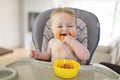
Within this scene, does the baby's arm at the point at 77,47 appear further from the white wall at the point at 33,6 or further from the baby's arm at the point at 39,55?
the white wall at the point at 33,6

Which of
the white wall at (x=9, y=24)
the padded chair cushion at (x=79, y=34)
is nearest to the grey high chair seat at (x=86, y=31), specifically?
the padded chair cushion at (x=79, y=34)

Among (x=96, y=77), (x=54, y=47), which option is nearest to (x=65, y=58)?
(x=54, y=47)

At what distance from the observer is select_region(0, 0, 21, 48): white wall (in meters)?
3.81

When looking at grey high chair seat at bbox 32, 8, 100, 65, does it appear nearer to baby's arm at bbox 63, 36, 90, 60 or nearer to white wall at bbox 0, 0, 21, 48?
baby's arm at bbox 63, 36, 90, 60

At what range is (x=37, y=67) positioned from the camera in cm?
97

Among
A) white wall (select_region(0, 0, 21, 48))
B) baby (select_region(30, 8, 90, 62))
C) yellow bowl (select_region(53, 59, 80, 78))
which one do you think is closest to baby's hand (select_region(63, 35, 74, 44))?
baby (select_region(30, 8, 90, 62))

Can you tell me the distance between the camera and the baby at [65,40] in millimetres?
1016

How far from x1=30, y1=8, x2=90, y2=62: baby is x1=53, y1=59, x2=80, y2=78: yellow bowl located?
9cm

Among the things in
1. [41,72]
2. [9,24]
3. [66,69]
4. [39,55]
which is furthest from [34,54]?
[9,24]

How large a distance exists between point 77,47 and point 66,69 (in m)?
0.21

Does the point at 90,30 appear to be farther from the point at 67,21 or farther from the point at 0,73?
the point at 0,73

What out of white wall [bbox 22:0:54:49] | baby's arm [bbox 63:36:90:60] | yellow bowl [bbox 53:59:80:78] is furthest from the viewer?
white wall [bbox 22:0:54:49]

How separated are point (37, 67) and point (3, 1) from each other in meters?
3.15

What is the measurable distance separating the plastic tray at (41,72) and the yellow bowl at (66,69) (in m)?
0.03
